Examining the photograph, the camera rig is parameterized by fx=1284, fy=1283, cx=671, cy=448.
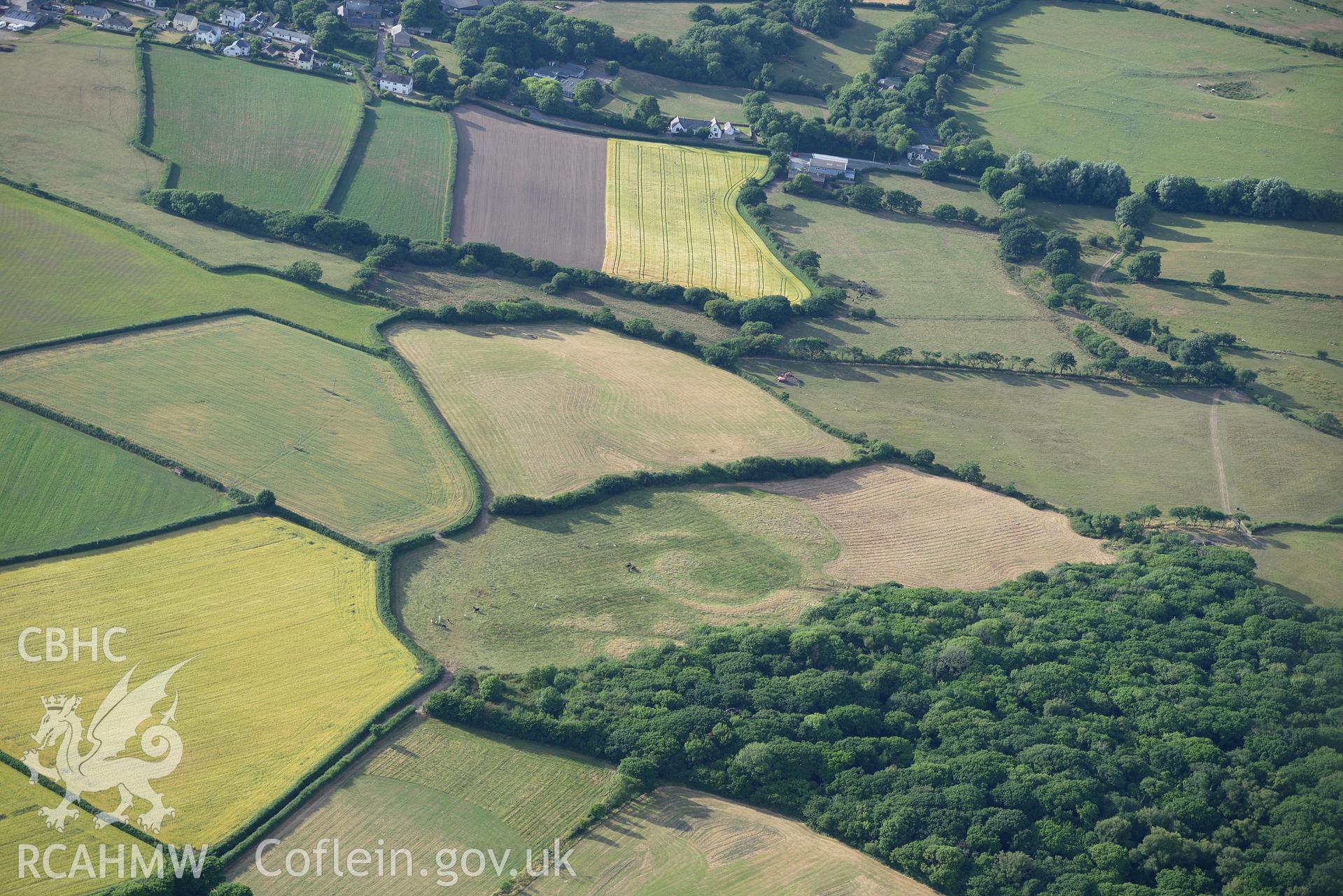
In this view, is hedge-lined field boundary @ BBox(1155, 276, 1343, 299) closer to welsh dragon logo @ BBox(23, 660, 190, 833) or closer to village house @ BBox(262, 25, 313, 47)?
village house @ BBox(262, 25, 313, 47)

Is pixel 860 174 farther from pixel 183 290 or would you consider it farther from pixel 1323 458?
pixel 183 290

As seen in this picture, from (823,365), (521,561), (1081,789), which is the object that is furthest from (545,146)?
(1081,789)

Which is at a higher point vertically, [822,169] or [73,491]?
[822,169]

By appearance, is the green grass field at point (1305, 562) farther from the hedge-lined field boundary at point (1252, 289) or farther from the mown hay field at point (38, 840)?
the mown hay field at point (38, 840)

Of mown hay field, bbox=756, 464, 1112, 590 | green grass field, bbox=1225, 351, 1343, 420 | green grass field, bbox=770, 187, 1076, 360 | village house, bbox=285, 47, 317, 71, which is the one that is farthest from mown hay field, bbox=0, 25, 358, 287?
green grass field, bbox=1225, 351, 1343, 420

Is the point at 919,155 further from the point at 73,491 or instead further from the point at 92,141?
the point at 73,491

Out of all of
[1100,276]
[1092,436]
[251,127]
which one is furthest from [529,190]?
[1092,436]
